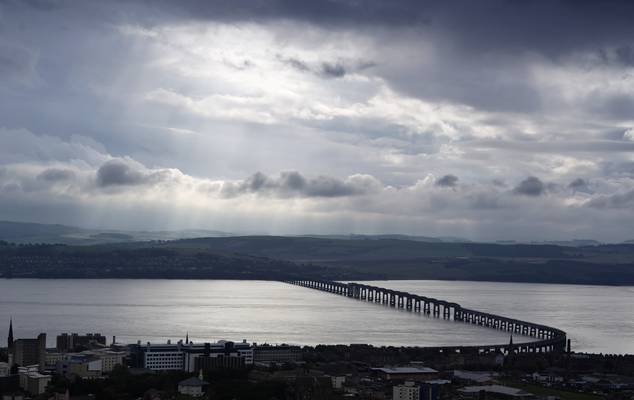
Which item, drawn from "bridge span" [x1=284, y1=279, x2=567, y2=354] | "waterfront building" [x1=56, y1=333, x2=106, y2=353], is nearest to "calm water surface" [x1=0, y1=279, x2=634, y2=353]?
"bridge span" [x1=284, y1=279, x2=567, y2=354]

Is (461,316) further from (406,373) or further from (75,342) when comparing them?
(406,373)

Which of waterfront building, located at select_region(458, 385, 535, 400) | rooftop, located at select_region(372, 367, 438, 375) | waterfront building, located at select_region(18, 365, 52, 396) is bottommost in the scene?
waterfront building, located at select_region(18, 365, 52, 396)

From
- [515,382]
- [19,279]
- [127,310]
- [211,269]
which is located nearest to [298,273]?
[211,269]

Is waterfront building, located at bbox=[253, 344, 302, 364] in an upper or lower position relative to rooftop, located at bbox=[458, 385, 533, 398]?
upper

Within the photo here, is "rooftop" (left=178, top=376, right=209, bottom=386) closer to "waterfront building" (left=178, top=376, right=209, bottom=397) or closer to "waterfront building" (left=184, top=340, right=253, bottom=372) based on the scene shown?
"waterfront building" (left=178, top=376, right=209, bottom=397)

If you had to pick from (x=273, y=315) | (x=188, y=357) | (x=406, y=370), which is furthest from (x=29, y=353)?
(x=273, y=315)

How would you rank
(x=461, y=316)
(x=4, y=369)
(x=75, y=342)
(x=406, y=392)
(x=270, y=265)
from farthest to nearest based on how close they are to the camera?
(x=270, y=265)
(x=461, y=316)
(x=75, y=342)
(x=4, y=369)
(x=406, y=392)
